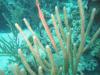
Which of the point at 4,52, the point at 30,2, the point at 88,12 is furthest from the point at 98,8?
the point at 30,2

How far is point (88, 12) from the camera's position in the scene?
11.6 ft

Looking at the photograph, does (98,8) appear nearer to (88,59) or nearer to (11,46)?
(88,59)

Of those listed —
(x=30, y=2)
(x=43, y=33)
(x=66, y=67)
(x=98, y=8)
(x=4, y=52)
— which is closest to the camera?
(x=66, y=67)

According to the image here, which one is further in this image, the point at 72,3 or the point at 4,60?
the point at 4,60

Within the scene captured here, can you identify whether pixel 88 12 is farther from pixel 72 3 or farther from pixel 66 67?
pixel 66 67

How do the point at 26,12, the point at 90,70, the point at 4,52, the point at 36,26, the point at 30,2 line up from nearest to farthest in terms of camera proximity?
the point at 90,70 → the point at 4,52 → the point at 36,26 → the point at 30,2 → the point at 26,12

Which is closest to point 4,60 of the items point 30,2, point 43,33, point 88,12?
point 43,33

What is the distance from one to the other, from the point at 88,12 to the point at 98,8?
247 mm

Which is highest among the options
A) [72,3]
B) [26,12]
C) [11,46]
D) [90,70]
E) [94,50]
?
[26,12]

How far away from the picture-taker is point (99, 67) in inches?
122

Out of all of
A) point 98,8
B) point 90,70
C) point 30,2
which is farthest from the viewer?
point 30,2

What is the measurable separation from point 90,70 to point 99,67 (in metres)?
0.14

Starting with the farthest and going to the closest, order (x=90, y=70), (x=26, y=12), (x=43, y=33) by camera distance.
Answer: (x=26, y=12) < (x=43, y=33) < (x=90, y=70)

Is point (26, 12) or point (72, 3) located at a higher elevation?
point (26, 12)
